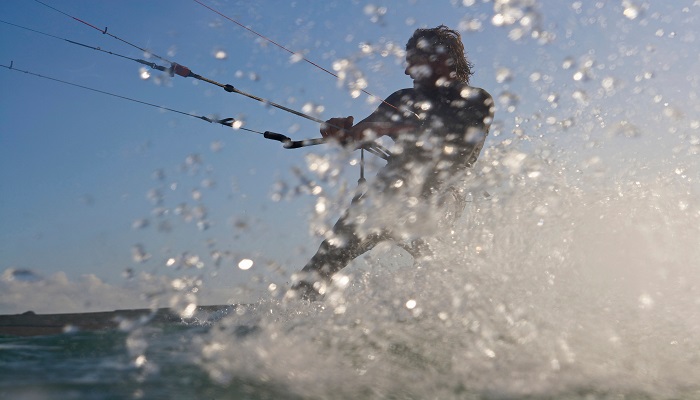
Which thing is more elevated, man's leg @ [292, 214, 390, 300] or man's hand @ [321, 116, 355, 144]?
man's hand @ [321, 116, 355, 144]

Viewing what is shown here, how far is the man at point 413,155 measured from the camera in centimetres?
507

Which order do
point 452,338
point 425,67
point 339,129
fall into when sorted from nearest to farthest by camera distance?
point 452,338, point 339,129, point 425,67

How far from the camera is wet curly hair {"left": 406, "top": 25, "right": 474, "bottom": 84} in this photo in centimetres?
548

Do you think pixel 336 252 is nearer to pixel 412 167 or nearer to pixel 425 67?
pixel 412 167

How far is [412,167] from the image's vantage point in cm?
518

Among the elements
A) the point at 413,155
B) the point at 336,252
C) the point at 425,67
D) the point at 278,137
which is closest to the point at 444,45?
the point at 425,67

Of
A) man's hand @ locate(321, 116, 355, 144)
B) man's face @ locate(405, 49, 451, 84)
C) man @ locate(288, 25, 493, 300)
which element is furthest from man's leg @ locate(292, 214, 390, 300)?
man's face @ locate(405, 49, 451, 84)

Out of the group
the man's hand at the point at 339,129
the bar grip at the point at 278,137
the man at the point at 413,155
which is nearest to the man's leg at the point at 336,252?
the man at the point at 413,155

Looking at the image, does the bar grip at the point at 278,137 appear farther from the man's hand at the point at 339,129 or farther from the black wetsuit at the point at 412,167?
the black wetsuit at the point at 412,167

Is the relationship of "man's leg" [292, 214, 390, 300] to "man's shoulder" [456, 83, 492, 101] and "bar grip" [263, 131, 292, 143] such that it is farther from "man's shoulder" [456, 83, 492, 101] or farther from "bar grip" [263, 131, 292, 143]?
"man's shoulder" [456, 83, 492, 101]

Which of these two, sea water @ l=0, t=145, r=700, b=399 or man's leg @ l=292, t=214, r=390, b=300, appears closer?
sea water @ l=0, t=145, r=700, b=399

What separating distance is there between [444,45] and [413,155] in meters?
1.06

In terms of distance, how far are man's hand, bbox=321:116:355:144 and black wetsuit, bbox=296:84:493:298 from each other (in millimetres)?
177

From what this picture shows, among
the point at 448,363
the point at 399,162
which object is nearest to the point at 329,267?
the point at 399,162
